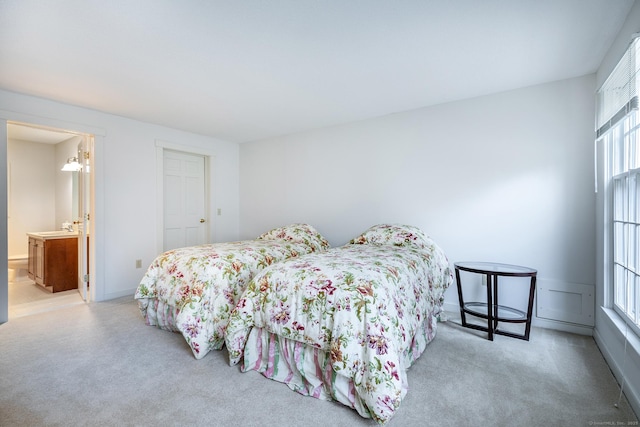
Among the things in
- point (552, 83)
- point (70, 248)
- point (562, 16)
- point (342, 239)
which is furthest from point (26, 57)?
point (552, 83)

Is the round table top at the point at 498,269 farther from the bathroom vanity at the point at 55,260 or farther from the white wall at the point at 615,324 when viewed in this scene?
the bathroom vanity at the point at 55,260

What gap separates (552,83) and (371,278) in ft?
8.35

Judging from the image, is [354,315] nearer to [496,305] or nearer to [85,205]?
[496,305]

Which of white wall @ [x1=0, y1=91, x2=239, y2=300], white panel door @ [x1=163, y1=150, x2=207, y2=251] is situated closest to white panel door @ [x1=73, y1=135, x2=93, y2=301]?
white wall @ [x1=0, y1=91, x2=239, y2=300]

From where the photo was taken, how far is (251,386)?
1.85 meters

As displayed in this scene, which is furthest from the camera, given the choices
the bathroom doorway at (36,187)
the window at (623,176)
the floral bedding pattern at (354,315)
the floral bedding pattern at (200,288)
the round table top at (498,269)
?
the bathroom doorway at (36,187)

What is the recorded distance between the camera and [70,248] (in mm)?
4094

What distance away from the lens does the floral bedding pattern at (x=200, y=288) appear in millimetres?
2217

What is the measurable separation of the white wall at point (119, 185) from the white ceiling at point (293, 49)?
0.82 ft

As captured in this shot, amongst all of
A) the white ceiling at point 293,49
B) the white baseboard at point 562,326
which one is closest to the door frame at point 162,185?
the white ceiling at point 293,49

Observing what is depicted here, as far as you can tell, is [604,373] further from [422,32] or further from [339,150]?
[339,150]

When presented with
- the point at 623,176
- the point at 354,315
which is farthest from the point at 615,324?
the point at 354,315

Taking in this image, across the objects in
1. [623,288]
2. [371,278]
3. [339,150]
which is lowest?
[623,288]

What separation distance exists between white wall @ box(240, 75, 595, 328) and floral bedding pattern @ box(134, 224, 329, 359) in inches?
54.3
